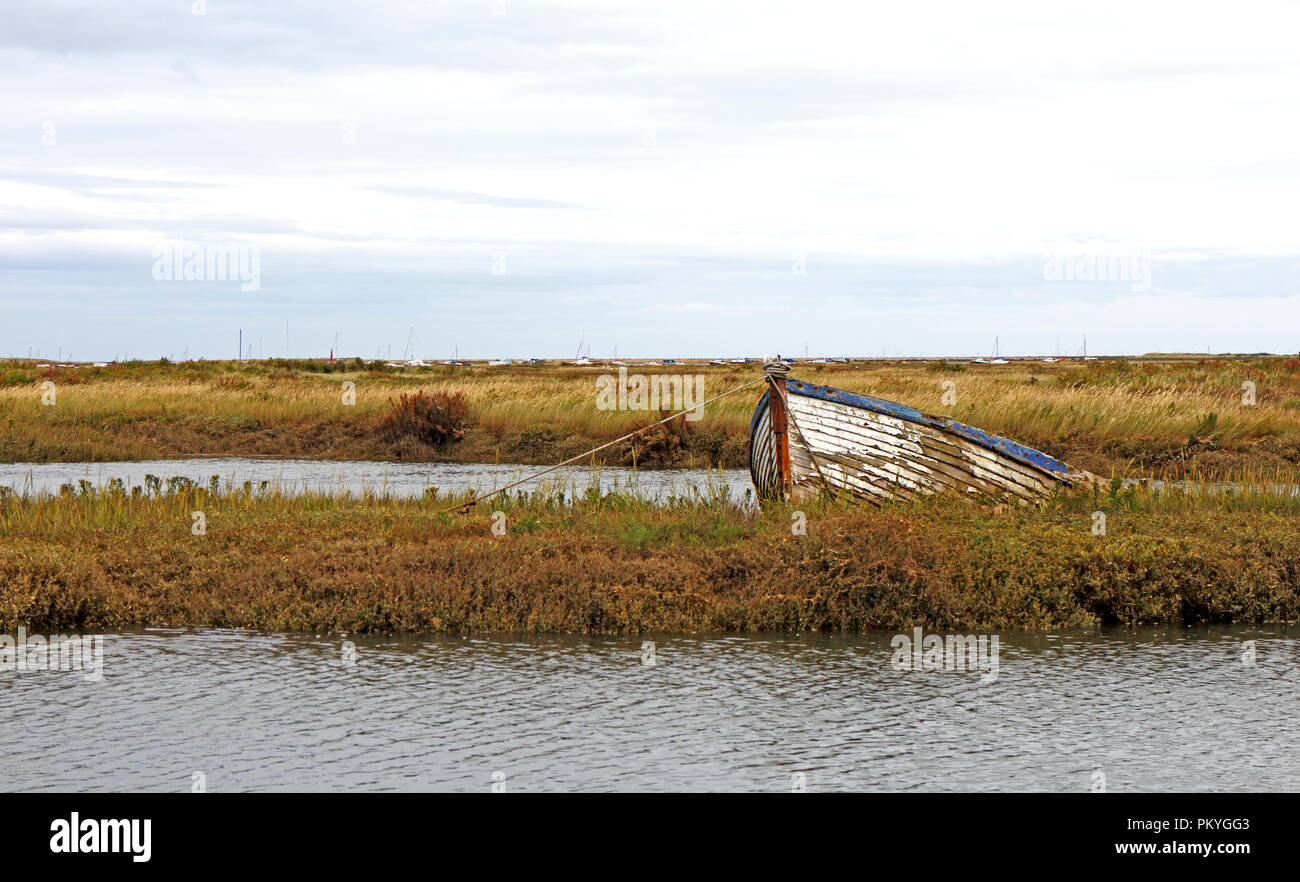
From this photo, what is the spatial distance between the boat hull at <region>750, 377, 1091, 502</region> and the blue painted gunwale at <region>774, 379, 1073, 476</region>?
0.04 feet

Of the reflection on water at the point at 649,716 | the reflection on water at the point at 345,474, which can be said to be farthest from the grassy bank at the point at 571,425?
the reflection on water at the point at 649,716

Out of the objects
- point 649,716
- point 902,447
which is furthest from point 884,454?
point 649,716

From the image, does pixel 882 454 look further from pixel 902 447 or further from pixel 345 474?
pixel 345 474

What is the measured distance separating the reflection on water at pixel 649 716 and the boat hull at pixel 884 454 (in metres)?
4.84

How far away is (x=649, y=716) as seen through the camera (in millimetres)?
8273

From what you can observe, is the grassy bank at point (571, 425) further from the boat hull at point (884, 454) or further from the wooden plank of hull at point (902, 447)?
the wooden plank of hull at point (902, 447)

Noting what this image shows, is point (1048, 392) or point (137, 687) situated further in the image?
point (1048, 392)

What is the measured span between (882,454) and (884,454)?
1.1 inches

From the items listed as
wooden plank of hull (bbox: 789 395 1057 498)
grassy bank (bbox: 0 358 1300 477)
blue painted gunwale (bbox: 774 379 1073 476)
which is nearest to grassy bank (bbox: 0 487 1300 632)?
wooden plank of hull (bbox: 789 395 1057 498)

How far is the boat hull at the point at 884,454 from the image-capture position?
1534cm
